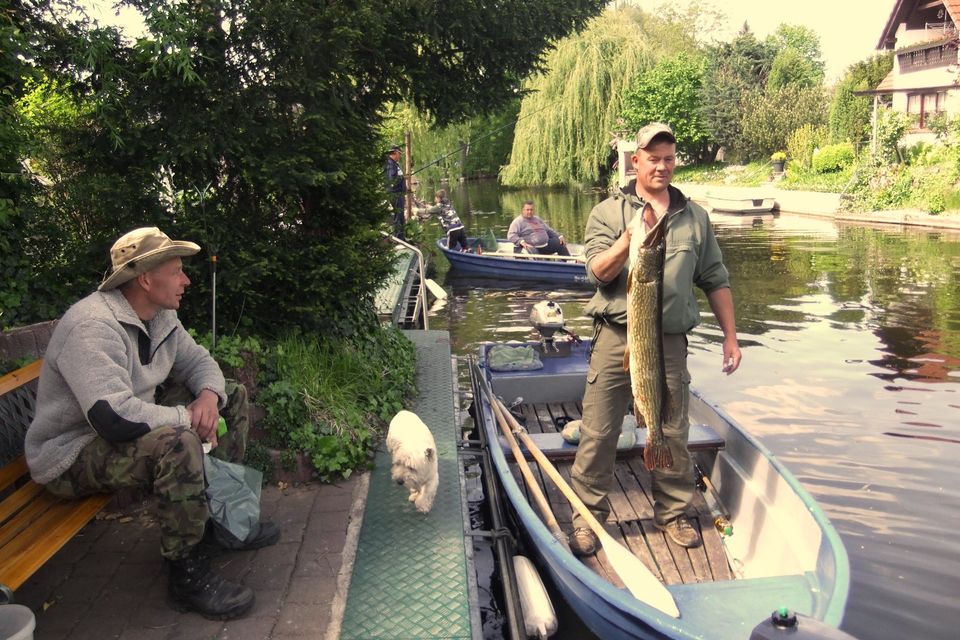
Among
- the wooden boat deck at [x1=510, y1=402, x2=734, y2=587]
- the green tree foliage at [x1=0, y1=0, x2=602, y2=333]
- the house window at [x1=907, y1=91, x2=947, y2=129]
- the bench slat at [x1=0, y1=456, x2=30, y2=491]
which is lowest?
the wooden boat deck at [x1=510, y1=402, x2=734, y2=587]

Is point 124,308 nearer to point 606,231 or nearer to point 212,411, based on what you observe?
point 212,411

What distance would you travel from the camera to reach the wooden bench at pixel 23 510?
307cm

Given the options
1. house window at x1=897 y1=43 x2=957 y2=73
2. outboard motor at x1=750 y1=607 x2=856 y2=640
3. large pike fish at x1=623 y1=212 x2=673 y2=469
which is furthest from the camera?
house window at x1=897 y1=43 x2=957 y2=73

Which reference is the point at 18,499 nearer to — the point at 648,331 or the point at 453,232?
the point at 648,331

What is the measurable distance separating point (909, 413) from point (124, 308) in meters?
7.68

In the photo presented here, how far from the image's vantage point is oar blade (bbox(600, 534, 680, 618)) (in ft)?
11.9

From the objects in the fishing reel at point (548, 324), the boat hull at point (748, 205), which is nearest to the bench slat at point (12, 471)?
the fishing reel at point (548, 324)

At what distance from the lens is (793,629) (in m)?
2.78

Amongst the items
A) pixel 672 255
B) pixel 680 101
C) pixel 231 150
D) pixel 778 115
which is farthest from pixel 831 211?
pixel 231 150

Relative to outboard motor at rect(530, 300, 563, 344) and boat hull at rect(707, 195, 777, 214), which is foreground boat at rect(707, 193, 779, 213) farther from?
outboard motor at rect(530, 300, 563, 344)

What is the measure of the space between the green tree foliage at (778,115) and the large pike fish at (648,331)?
3744cm

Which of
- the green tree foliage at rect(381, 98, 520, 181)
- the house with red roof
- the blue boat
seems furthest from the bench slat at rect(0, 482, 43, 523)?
the house with red roof

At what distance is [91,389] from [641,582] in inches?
106

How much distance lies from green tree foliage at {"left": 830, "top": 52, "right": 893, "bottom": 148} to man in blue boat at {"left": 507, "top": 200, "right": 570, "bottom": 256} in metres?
21.0
